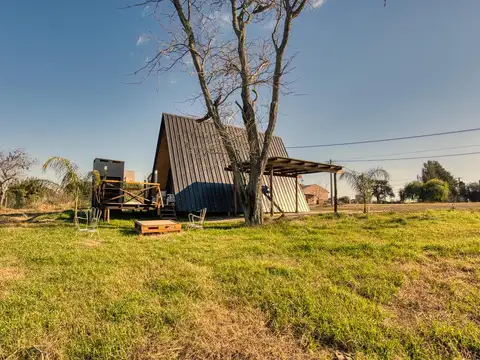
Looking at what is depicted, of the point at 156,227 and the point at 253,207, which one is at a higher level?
A: the point at 253,207

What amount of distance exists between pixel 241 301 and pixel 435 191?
38.3m

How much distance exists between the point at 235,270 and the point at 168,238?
3.42m

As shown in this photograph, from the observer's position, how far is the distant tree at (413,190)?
34.0 meters

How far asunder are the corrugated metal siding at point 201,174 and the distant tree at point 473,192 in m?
39.7

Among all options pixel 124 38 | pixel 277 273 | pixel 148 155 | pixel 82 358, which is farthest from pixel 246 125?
pixel 148 155

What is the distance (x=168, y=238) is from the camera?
22.5 feet

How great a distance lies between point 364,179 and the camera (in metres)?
14.0

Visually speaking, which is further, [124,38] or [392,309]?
[124,38]

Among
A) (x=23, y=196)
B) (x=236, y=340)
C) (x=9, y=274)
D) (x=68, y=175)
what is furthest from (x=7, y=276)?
(x=23, y=196)

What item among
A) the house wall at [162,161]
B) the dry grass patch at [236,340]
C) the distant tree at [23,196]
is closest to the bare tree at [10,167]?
the distant tree at [23,196]

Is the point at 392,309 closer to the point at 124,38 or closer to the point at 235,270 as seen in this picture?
the point at 235,270

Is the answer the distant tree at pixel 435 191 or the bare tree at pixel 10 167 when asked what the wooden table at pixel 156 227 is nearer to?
the bare tree at pixel 10 167

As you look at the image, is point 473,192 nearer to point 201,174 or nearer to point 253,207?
point 201,174

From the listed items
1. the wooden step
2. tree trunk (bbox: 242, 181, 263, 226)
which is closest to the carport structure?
tree trunk (bbox: 242, 181, 263, 226)
